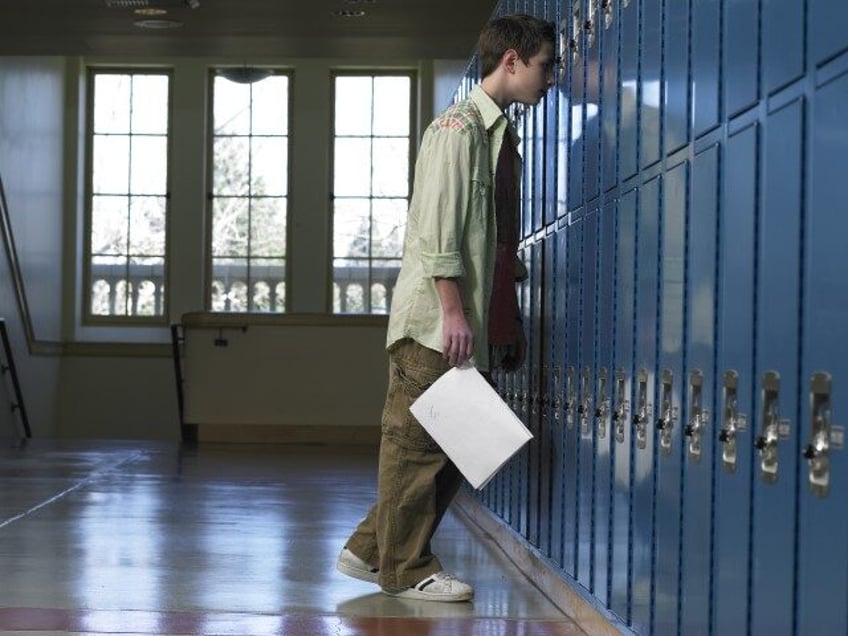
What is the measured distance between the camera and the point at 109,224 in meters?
16.0

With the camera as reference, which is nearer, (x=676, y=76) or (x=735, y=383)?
(x=735, y=383)

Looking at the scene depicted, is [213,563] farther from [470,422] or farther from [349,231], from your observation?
[349,231]

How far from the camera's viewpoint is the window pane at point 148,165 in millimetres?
15828

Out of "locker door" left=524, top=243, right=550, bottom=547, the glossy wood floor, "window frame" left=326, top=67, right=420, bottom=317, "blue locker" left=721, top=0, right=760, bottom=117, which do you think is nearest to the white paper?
the glossy wood floor

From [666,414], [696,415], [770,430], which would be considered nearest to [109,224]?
[666,414]

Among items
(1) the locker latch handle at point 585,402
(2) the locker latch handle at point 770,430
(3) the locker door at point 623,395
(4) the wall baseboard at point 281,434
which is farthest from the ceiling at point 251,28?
(2) the locker latch handle at point 770,430

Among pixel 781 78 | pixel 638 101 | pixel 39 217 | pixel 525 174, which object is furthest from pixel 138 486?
pixel 39 217

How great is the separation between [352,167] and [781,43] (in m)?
13.9

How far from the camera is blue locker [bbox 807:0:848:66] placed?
1706mm

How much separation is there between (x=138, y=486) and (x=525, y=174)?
10.3ft

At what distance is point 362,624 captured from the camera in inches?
134

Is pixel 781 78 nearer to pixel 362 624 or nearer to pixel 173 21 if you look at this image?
pixel 362 624

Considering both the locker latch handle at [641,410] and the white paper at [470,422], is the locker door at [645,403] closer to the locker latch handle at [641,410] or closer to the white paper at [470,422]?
the locker latch handle at [641,410]

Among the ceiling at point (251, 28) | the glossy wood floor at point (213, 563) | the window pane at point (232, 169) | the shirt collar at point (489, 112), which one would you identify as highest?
the ceiling at point (251, 28)
